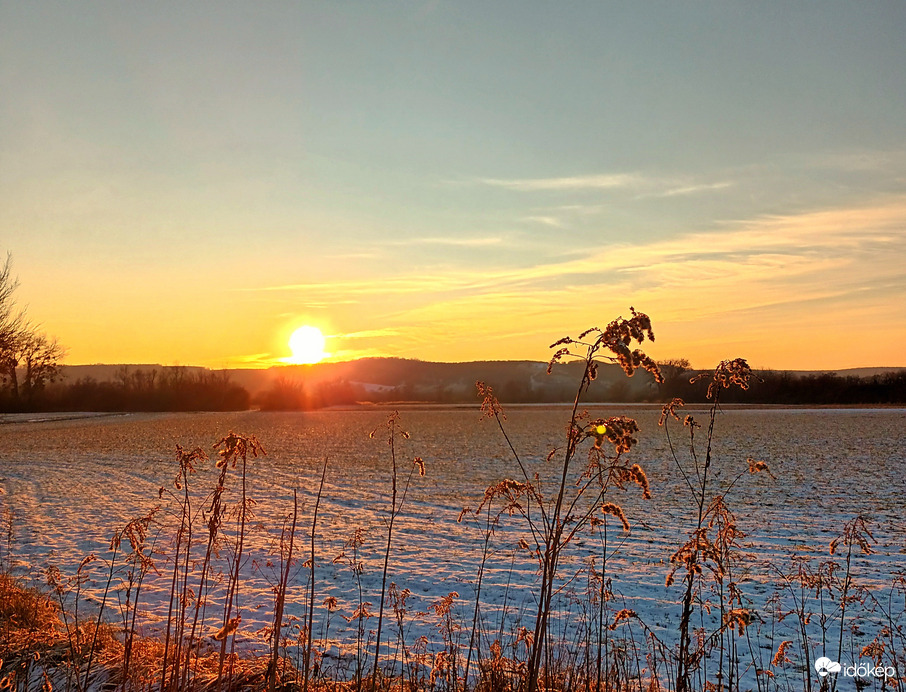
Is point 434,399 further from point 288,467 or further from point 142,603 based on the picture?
point 142,603

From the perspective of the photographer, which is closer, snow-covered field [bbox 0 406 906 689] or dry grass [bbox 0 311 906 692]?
dry grass [bbox 0 311 906 692]

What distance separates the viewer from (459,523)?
1285cm

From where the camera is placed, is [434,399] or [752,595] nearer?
[752,595]

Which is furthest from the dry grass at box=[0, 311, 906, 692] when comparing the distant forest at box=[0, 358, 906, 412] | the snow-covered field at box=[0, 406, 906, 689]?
the distant forest at box=[0, 358, 906, 412]

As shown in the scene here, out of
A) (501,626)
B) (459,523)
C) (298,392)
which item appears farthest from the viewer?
(298,392)

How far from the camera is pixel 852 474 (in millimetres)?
18625

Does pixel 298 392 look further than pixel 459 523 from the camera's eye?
Yes

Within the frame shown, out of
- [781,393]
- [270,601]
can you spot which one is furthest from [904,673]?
[781,393]

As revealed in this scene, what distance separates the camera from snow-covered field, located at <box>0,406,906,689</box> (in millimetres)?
8031

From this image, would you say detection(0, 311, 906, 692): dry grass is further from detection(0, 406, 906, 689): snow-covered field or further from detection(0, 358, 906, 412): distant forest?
detection(0, 358, 906, 412): distant forest

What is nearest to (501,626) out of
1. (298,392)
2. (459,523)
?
(459,523)

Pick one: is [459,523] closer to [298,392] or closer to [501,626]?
[501,626]

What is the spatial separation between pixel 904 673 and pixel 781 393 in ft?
270

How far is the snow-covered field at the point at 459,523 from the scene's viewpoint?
8.03 m
